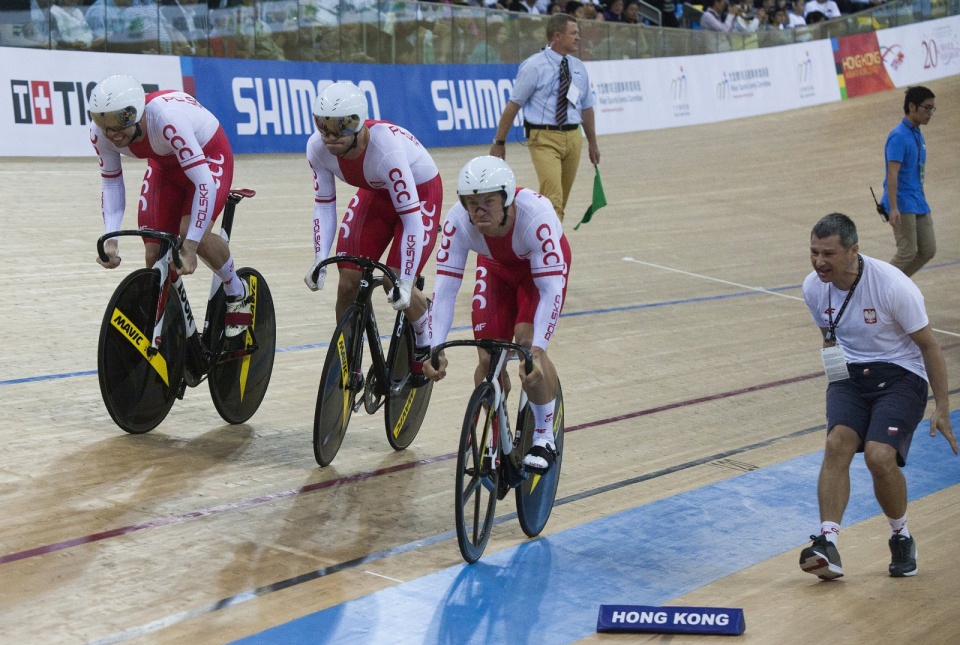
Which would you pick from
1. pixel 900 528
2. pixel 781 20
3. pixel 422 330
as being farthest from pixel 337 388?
pixel 781 20

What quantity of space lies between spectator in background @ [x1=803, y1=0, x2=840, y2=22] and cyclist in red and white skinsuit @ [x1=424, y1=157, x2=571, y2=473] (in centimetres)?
1839

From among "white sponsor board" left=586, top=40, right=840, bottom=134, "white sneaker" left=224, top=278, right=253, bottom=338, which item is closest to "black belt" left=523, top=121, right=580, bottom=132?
"white sneaker" left=224, top=278, right=253, bottom=338

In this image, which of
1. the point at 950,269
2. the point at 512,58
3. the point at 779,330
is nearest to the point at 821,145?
the point at 512,58

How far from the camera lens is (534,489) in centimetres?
395

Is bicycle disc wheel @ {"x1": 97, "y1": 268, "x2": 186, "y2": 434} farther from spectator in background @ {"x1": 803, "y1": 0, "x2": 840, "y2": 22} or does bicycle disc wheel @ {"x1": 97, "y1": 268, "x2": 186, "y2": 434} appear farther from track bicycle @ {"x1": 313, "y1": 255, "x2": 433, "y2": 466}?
spectator in background @ {"x1": 803, "y1": 0, "x2": 840, "y2": 22}

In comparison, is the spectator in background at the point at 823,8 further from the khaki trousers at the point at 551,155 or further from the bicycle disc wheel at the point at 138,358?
the bicycle disc wheel at the point at 138,358

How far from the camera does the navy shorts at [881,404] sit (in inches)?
145

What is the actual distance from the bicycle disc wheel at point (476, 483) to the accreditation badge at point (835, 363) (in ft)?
3.63

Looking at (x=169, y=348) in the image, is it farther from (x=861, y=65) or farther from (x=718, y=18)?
(x=861, y=65)

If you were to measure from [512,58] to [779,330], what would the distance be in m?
7.69

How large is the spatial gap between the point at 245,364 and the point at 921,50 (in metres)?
18.3

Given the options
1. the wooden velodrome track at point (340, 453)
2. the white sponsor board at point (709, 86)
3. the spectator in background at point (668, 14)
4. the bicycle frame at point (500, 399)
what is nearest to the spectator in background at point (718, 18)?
the spectator in background at point (668, 14)

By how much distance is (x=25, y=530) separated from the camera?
12.0ft

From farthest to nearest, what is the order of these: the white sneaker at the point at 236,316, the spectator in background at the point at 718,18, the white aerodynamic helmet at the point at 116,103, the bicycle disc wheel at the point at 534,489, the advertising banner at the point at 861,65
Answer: the advertising banner at the point at 861,65 < the spectator in background at the point at 718,18 < the white sneaker at the point at 236,316 < the white aerodynamic helmet at the point at 116,103 < the bicycle disc wheel at the point at 534,489
